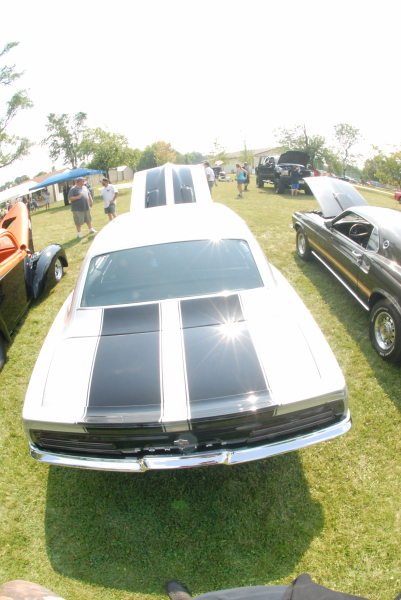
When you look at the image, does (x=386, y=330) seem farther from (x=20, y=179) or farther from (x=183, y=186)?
(x=20, y=179)

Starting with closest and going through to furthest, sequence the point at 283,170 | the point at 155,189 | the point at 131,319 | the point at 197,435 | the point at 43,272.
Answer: the point at 197,435
the point at 131,319
the point at 43,272
the point at 155,189
the point at 283,170

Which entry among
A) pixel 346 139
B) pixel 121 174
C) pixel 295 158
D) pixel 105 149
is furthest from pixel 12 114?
pixel 346 139

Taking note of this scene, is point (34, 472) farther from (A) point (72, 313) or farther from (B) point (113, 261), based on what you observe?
(B) point (113, 261)

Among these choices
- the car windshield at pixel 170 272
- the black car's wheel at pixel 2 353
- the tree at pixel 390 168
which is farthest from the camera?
the tree at pixel 390 168

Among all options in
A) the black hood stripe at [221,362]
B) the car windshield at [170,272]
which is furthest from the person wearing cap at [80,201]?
the black hood stripe at [221,362]

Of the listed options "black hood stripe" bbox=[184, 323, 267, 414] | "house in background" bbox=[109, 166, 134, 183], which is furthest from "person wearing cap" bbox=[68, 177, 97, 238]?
"house in background" bbox=[109, 166, 134, 183]

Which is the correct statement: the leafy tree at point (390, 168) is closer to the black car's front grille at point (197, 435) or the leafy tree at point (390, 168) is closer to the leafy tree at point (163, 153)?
the leafy tree at point (163, 153)

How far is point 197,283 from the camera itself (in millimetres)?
2828

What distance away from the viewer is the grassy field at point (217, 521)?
1.97 m

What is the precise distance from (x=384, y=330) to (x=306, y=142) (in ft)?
159

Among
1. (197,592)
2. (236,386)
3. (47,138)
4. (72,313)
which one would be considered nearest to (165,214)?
(72,313)

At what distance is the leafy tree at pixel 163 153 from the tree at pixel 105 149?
42375 mm

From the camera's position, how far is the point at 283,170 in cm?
1573

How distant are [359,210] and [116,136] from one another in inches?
1085
